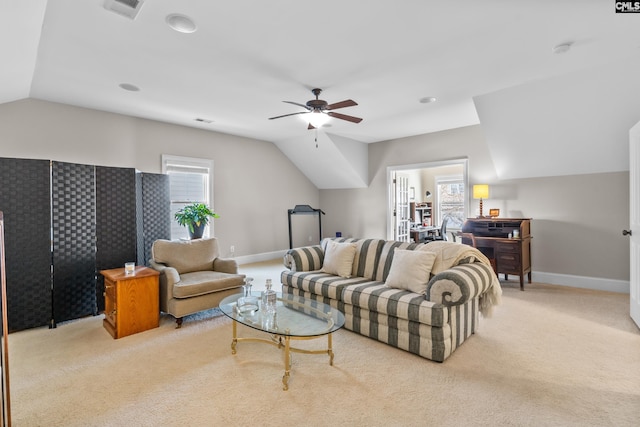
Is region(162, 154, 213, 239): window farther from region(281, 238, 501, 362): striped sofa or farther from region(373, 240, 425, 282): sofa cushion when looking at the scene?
region(373, 240, 425, 282): sofa cushion

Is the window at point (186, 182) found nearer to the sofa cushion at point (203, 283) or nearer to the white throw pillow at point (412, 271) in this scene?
the sofa cushion at point (203, 283)

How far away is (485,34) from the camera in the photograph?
2648 millimetres

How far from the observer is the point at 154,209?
4582 millimetres

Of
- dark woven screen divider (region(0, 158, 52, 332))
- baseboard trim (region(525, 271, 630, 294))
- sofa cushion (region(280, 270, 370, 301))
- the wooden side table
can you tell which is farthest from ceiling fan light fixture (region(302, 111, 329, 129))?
baseboard trim (region(525, 271, 630, 294))

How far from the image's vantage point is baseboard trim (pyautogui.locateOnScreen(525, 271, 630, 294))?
436cm

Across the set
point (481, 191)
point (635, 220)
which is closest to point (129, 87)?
point (481, 191)

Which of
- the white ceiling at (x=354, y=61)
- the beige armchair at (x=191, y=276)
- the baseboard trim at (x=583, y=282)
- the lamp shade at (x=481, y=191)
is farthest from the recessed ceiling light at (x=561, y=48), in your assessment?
the beige armchair at (x=191, y=276)

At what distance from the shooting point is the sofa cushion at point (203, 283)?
3.27m

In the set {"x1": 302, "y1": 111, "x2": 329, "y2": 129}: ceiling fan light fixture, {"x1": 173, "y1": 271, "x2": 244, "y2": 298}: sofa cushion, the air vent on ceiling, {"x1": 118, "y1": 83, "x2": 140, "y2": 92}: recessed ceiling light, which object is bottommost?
{"x1": 173, "y1": 271, "x2": 244, "y2": 298}: sofa cushion

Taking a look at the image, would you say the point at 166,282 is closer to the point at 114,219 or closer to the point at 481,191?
the point at 114,219

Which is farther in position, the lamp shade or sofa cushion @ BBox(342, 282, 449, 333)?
the lamp shade

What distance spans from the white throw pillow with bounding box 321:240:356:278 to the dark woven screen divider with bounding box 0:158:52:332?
290cm

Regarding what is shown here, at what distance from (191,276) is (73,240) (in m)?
1.28

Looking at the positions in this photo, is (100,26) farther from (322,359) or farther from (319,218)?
(319,218)
